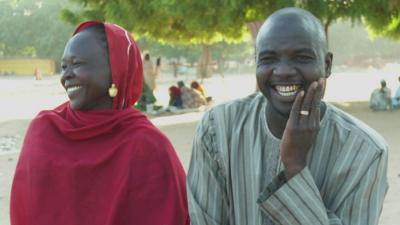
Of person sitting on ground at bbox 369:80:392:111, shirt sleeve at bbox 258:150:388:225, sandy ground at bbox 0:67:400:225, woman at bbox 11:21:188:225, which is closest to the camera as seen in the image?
shirt sleeve at bbox 258:150:388:225

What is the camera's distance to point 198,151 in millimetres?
1886

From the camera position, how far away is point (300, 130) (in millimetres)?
1658

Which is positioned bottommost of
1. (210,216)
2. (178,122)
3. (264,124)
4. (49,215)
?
(178,122)

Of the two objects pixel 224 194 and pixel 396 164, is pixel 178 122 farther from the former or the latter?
pixel 224 194

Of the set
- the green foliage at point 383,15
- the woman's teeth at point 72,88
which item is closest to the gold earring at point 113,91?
the woman's teeth at point 72,88

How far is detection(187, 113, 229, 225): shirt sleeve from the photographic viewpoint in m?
1.86

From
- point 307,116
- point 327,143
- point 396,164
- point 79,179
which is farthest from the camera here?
point 396,164

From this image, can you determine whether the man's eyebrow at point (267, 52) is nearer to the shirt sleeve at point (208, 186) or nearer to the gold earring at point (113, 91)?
the shirt sleeve at point (208, 186)

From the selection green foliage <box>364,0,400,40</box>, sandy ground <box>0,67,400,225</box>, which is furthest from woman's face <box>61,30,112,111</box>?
green foliage <box>364,0,400,40</box>

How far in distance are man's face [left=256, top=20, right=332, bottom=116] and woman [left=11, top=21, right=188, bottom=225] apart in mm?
855

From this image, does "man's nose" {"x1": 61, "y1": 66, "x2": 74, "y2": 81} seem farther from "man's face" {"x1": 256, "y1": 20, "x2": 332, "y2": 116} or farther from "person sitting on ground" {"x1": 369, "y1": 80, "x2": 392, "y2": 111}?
"person sitting on ground" {"x1": 369, "y1": 80, "x2": 392, "y2": 111}

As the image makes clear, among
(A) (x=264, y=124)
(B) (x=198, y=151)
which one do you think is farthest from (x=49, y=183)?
(A) (x=264, y=124)

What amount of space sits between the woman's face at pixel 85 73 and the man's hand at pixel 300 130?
108 cm

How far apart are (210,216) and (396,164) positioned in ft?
20.4
